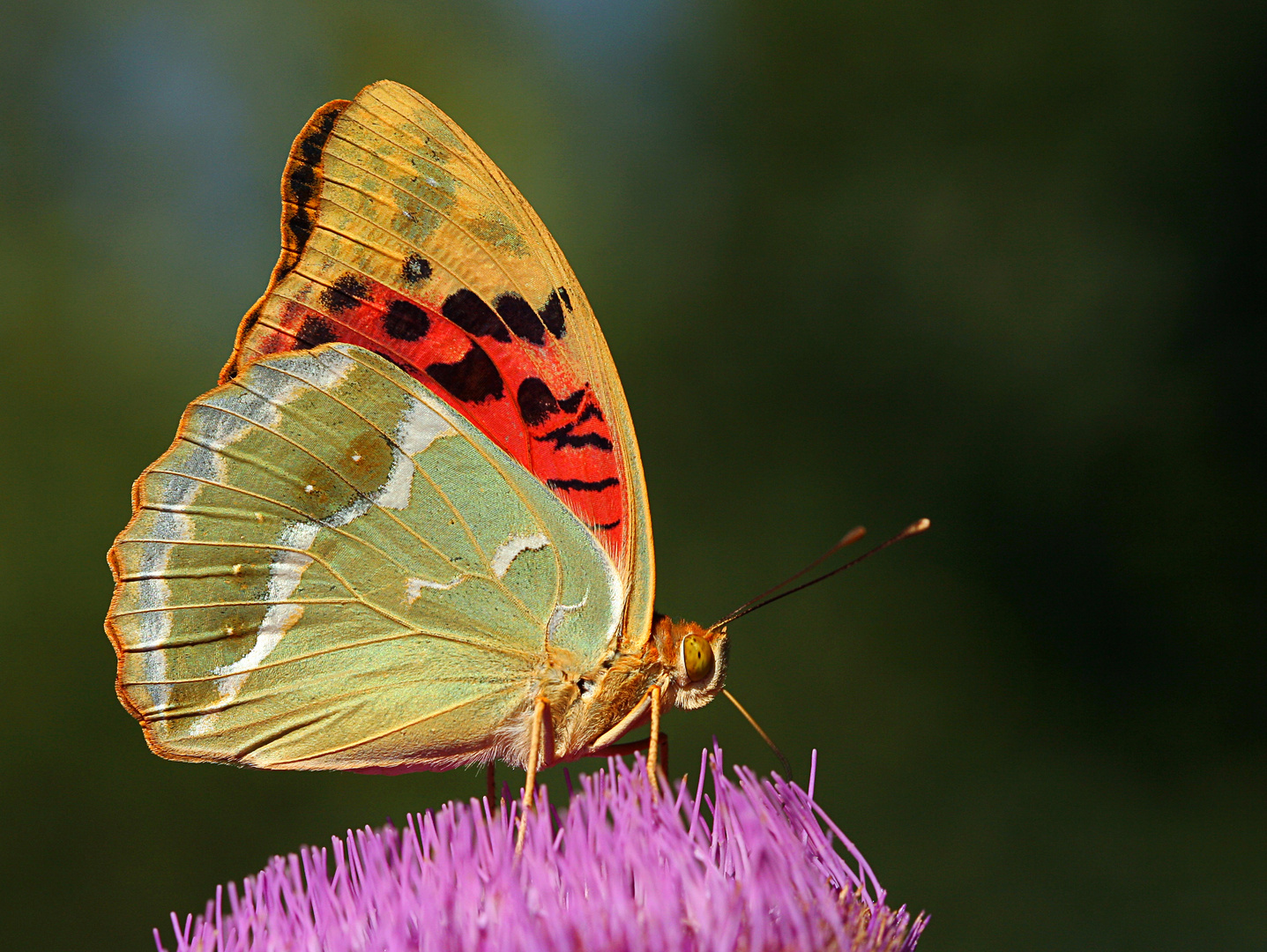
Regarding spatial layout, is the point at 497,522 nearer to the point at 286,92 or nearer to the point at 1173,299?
the point at 1173,299

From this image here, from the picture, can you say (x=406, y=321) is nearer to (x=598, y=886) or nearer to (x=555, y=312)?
(x=555, y=312)

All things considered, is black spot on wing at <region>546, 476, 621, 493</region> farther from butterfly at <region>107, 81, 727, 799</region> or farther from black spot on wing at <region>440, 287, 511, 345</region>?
black spot on wing at <region>440, 287, 511, 345</region>

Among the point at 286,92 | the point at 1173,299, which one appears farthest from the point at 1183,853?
the point at 286,92

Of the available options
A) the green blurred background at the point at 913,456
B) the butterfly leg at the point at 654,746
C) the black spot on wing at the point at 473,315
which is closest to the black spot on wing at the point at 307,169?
the black spot on wing at the point at 473,315

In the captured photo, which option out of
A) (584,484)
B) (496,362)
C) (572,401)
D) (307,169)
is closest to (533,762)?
(584,484)

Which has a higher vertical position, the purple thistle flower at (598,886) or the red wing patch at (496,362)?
the red wing patch at (496,362)

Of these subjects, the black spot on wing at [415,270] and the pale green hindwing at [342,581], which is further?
the black spot on wing at [415,270]

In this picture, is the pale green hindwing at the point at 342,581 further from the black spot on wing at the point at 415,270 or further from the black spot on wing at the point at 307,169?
the black spot on wing at the point at 307,169
